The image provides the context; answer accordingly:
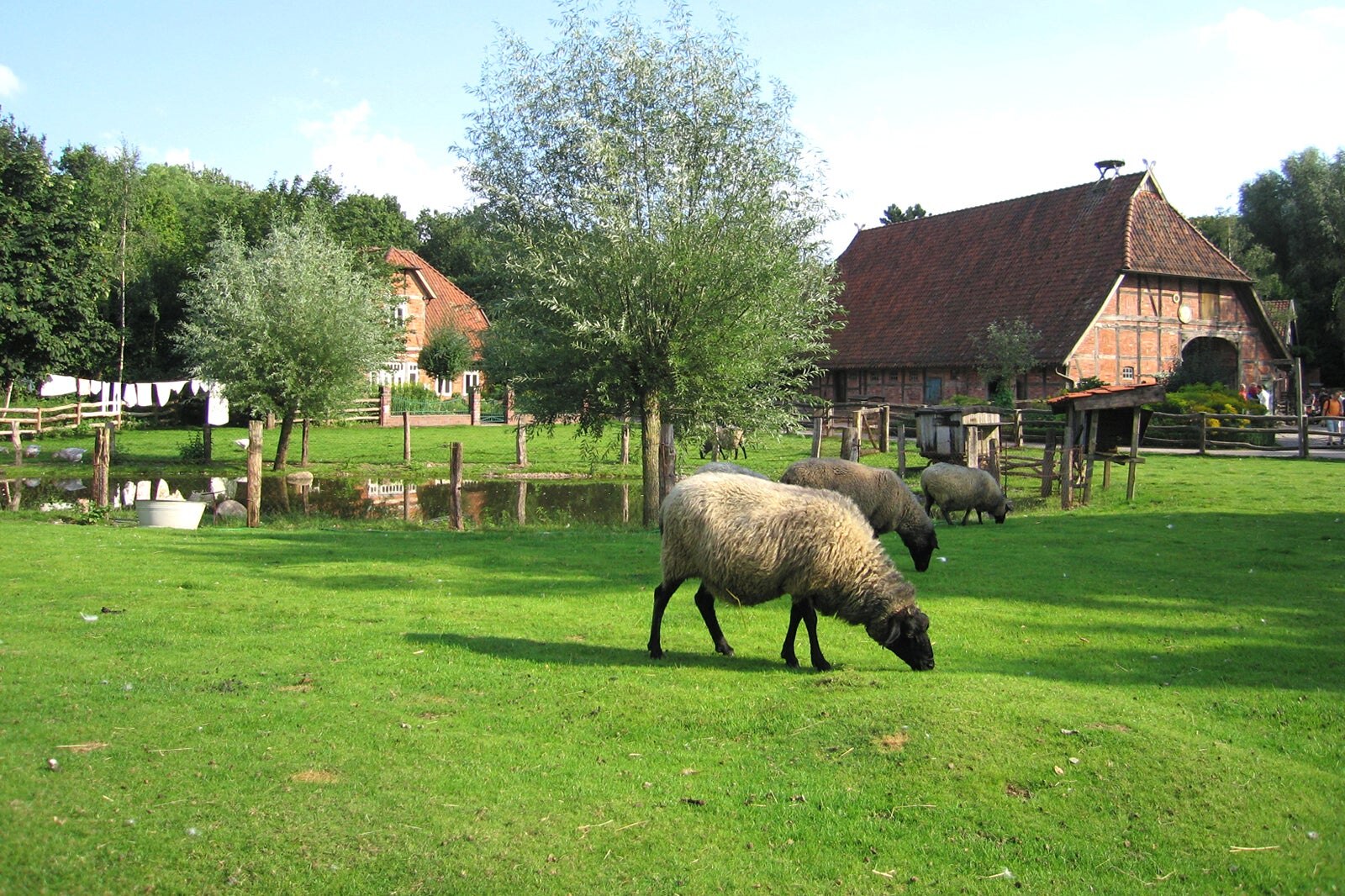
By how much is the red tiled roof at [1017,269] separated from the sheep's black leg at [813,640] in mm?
36494

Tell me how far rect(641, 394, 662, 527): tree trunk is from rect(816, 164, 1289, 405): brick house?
88.2 ft

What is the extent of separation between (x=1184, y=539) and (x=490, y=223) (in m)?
14.5

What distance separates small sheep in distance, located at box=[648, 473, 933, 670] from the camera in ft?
29.6

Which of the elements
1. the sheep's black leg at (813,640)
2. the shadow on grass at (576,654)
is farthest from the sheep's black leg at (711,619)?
the sheep's black leg at (813,640)

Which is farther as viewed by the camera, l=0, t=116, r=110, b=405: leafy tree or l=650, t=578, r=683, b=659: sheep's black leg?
l=0, t=116, r=110, b=405: leafy tree

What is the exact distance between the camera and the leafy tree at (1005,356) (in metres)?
42.3

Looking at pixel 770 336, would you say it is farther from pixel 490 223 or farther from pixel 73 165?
pixel 73 165

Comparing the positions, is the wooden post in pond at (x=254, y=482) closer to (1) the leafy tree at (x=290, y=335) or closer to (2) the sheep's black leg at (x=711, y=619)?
(2) the sheep's black leg at (x=711, y=619)

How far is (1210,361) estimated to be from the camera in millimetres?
45812

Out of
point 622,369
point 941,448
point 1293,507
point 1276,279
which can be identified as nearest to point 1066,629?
point 622,369

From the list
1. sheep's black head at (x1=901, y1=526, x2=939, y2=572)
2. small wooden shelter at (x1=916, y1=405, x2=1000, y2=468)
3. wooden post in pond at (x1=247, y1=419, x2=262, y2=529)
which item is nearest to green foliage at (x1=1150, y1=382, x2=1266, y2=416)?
small wooden shelter at (x1=916, y1=405, x2=1000, y2=468)

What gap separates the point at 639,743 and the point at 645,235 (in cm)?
1400

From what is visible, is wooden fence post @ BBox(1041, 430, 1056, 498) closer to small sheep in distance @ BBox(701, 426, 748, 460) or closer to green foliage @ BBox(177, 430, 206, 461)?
small sheep in distance @ BBox(701, 426, 748, 460)

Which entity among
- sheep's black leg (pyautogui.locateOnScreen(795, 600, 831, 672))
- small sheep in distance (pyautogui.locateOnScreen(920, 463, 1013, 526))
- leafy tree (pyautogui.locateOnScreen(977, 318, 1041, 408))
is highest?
leafy tree (pyautogui.locateOnScreen(977, 318, 1041, 408))
